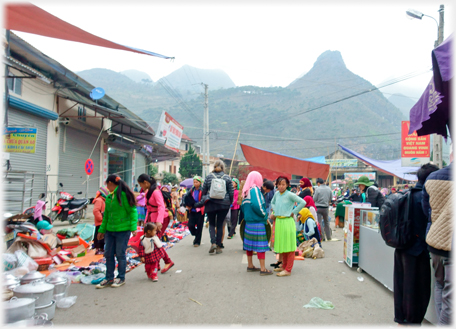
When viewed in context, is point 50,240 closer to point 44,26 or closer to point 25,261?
point 25,261

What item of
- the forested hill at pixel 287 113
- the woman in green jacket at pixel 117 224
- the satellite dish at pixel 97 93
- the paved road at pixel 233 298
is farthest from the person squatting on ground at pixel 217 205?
the forested hill at pixel 287 113

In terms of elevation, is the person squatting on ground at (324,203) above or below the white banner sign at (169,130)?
below

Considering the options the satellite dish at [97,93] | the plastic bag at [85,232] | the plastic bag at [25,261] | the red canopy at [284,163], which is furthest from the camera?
the red canopy at [284,163]

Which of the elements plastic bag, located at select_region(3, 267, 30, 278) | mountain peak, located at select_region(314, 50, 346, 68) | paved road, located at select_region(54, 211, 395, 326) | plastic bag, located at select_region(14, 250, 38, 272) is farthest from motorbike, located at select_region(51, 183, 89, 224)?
mountain peak, located at select_region(314, 50, 346, 68)

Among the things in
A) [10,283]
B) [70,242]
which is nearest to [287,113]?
[70,242]

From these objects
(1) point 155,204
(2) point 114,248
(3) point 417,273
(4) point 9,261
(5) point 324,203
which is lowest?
(4) point 9,261

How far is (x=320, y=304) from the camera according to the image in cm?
406

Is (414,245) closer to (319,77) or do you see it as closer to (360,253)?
(360,253)

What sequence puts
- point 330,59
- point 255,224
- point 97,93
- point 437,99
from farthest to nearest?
point 330,59 → point 97,93 → point 255,224 → point 437,99

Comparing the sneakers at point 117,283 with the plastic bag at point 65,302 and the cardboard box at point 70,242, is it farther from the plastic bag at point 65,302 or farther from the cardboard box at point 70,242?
the cardboard box at point 70,242

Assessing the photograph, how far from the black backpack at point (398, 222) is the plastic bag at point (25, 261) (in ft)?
17.1

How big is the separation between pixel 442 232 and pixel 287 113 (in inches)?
4745

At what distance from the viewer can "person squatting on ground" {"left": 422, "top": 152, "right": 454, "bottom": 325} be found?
9.18 feet

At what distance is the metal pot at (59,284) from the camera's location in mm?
4059
